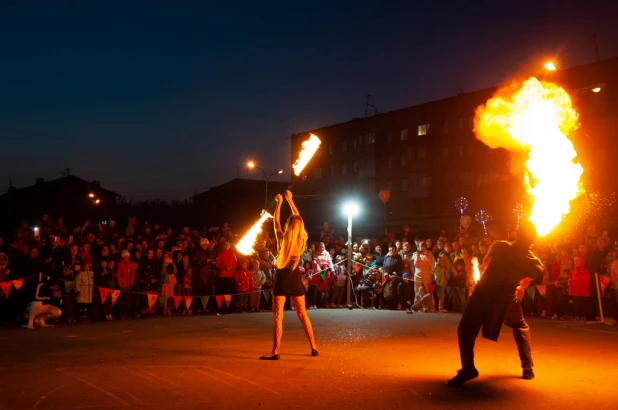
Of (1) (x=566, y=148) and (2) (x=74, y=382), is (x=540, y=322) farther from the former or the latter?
(2) (x=74, y=382)

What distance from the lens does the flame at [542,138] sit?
9.07m

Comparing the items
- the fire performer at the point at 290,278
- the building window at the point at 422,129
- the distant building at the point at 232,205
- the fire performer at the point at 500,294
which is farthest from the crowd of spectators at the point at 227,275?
the distant building at the point at 232,205

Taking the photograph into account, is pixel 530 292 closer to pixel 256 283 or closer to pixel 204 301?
pixel 256 283

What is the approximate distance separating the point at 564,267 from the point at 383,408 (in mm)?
11986

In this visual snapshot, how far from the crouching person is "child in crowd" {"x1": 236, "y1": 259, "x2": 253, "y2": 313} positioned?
5374mm

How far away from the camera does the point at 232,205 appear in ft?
218

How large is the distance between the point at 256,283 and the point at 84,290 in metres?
A: 5.16

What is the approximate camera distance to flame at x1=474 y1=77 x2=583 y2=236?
907cm

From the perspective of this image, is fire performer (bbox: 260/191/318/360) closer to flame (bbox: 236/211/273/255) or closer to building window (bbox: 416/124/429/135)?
flame (bbox: 236/211/273/255)

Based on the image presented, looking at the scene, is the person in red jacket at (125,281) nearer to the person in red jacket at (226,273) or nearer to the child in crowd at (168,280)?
the child in crowd at (168,280)

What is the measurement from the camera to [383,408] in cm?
593

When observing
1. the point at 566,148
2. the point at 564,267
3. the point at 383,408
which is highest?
the point at 566,148

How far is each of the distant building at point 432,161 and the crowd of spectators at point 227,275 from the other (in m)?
22.7

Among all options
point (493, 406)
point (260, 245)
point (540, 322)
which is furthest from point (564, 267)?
point (493, 406)
